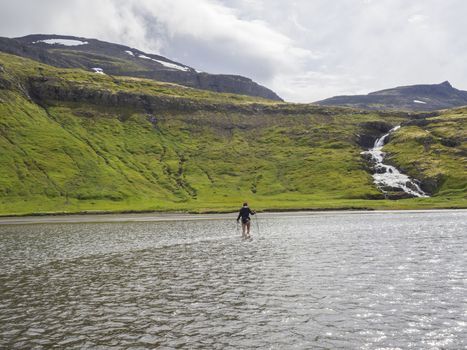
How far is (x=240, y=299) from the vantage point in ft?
74.7

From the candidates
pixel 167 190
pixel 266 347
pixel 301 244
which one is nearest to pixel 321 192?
pixel 167 190

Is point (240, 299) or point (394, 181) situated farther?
point (394, 181)

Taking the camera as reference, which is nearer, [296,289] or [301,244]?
[296,289]

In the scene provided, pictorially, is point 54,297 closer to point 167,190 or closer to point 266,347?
point 266,347

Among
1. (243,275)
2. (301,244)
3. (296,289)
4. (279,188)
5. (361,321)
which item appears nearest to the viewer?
(361,321)

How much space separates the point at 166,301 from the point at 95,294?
15.5ft

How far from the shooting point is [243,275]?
2908cm

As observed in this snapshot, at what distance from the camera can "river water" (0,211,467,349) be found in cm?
1692

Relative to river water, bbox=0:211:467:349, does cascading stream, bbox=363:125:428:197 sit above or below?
above

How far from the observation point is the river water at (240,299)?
16922mm

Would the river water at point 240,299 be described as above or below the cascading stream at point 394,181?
below

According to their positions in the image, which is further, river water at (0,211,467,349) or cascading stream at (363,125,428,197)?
cascading stream at (363,125,428,197)

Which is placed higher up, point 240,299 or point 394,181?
point 394,181

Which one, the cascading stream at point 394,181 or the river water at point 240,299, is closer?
the river water at point 240,299
